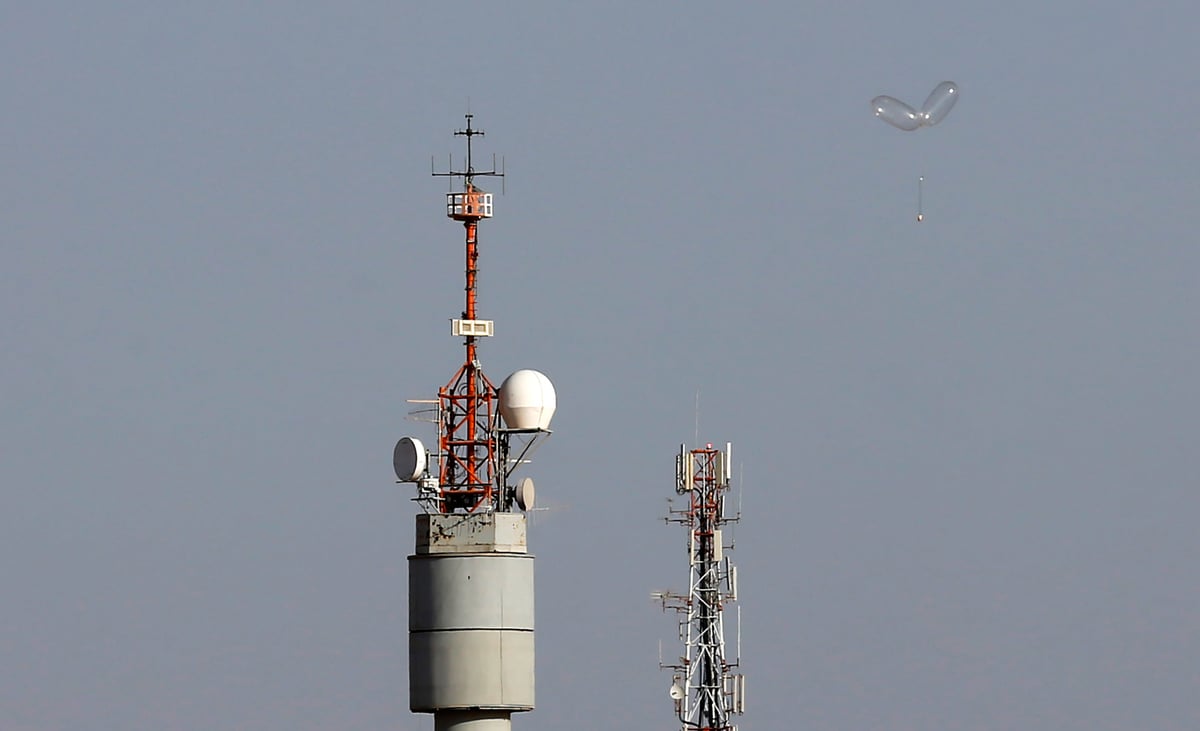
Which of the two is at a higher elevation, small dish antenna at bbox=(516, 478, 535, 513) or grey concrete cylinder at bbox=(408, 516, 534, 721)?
small dish antenna at bbox=(516, 478, 535, 513)

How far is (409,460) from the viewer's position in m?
106

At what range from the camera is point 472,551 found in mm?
105875

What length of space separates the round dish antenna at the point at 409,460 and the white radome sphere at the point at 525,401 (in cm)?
283

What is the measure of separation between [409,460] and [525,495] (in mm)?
Answer: 3661

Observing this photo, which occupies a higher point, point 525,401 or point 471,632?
point 525,401

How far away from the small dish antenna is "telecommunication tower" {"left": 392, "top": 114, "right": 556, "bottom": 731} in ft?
0.10

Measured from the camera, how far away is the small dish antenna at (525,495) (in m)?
107

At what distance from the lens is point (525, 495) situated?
106875 millimetres

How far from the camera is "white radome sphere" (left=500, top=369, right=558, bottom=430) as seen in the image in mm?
106938

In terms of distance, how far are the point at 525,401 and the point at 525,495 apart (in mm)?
2796

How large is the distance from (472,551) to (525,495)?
245 centimetres

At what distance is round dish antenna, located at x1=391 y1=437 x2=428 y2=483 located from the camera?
4173 inches

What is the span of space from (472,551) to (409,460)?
10.7 feet

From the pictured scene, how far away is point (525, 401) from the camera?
107 metres
